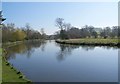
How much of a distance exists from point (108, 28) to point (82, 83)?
99.1m

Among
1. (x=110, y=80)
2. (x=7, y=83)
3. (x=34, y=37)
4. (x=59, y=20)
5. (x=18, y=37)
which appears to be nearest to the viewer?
(x=7, y=83)

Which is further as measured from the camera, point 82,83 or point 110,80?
point 110,80

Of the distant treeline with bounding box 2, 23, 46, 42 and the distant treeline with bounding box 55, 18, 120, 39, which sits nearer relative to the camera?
the distant treeline with bounding box 2, 23, 46, 42

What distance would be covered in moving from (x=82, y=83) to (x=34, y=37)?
9674cm

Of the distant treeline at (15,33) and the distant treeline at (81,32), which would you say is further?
the distant treeline at (81,32)

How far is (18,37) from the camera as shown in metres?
75.2

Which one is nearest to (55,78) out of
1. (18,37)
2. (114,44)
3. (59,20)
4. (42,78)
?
(42,78)

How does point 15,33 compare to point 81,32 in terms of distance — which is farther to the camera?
point 81,32

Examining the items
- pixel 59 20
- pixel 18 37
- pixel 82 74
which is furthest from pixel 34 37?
pixel 82 74

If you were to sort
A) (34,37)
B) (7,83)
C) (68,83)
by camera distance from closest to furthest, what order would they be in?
(7,83), (68,83), (34,37)

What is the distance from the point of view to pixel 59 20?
85.9 m

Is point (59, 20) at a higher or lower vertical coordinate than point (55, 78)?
higher

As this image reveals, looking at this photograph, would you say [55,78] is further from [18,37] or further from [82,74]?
[18,37]

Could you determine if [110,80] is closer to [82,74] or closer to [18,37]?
[82,74]
